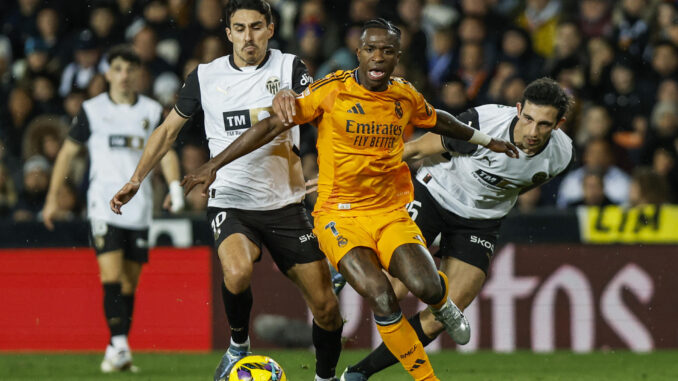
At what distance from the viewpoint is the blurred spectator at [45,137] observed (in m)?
12.6

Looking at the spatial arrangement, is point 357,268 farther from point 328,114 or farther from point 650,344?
point 650,344

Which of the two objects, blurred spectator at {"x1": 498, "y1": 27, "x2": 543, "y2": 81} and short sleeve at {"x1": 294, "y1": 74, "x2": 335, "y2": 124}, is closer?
short sleeve at {"x1": 294, "y1": 74, "x2": 335, "y2": 124}

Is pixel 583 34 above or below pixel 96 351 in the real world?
above

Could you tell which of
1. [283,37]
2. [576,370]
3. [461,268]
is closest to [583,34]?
[283,37]

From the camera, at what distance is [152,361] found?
1009cm

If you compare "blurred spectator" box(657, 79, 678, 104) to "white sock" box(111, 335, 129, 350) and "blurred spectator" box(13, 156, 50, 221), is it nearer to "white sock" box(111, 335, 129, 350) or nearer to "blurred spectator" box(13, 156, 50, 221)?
"white sock" box(111, 335, 129, 350)

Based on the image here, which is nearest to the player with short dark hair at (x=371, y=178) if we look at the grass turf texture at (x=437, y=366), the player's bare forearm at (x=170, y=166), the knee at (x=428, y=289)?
the knee at (x=428, y=289)

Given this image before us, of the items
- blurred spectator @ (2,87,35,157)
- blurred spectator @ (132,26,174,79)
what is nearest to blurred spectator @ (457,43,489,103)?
blurred spectator @ (132,26,174,79)

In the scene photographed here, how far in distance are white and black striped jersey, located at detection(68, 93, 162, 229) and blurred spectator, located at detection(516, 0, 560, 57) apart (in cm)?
547

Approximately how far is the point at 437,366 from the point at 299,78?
3.33m

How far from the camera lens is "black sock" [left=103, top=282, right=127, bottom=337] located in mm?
9242

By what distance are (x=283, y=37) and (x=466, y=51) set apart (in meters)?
2.35

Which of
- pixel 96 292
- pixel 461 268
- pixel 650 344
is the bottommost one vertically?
pixel 650 344

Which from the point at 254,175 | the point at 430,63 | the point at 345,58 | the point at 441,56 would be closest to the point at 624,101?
the point at 441,56
